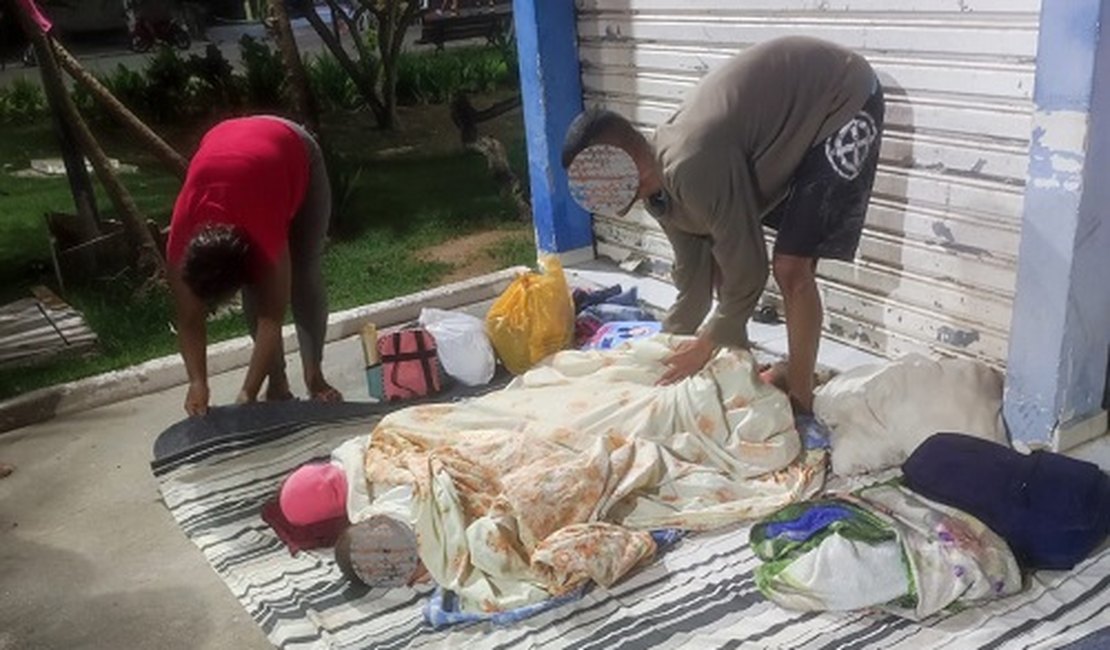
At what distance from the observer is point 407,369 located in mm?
4539

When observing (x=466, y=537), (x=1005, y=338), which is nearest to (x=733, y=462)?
(x=466, y=537)

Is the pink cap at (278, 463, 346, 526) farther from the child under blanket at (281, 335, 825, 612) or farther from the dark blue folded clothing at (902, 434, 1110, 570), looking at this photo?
the dark blue folded clothing at (902, 434, 1110, 570)

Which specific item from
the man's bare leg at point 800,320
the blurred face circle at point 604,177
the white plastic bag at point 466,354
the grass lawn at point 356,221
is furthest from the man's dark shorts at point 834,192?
the grass lawn at point 356,221

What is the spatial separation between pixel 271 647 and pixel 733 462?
1602 millimetres

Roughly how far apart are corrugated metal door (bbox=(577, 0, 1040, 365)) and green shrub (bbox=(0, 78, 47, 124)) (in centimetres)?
933

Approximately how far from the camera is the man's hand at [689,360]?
361cm

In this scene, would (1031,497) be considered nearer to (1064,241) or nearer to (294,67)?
(1064,241)

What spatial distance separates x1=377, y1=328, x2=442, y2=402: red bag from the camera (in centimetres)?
453

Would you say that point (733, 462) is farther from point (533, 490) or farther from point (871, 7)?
point (871, 7)

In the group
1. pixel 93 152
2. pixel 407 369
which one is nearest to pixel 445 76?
pixel 93 152

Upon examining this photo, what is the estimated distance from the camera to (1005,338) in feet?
12.7

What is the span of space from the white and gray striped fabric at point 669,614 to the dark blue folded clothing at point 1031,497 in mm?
102

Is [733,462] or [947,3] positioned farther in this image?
[947,3]

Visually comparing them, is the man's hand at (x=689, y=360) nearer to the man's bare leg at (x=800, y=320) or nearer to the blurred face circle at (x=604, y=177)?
the man's bare leg at (x=800, y=320)
